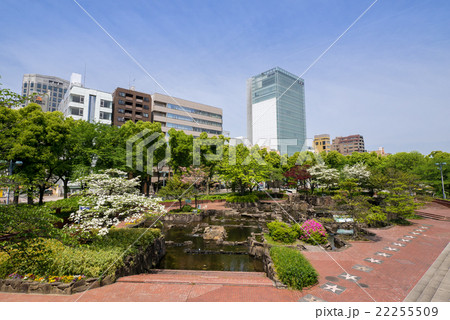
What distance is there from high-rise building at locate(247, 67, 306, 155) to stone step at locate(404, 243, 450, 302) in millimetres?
104788

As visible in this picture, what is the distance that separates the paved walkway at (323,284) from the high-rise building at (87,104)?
1934 inches

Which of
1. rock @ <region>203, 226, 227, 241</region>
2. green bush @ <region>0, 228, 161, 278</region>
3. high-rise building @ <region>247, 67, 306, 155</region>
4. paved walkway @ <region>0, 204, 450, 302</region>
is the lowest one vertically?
rock @ <region>203, 226, 227, 241</region>

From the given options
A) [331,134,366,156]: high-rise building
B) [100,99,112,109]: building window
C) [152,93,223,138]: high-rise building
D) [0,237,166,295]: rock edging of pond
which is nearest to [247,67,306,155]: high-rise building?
[331,134,366,156]: high-rise building

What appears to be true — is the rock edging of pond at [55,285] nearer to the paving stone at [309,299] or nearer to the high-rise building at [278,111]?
the paving stone at [309,299]

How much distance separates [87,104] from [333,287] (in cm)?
5909

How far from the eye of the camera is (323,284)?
8859 millimetres

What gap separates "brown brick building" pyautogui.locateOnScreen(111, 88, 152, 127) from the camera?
54.8 meters

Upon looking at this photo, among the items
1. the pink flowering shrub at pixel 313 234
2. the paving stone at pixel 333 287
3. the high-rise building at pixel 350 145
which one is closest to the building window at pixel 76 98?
the pink flowering shrub at pixel 313 234

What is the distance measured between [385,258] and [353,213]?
4944mm

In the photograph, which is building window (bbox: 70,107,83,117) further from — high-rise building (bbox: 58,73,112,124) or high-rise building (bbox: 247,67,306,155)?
high-rise building (bbox: 247,67,306,155)

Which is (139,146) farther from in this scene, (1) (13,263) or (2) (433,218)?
(2) (433,218)

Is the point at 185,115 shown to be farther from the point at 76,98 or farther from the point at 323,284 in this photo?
the point at 323,284

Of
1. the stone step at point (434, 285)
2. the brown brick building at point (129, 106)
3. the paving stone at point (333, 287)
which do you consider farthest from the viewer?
Answer: the brown brick building at point (129, 106)

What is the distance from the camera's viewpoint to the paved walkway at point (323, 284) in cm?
771
